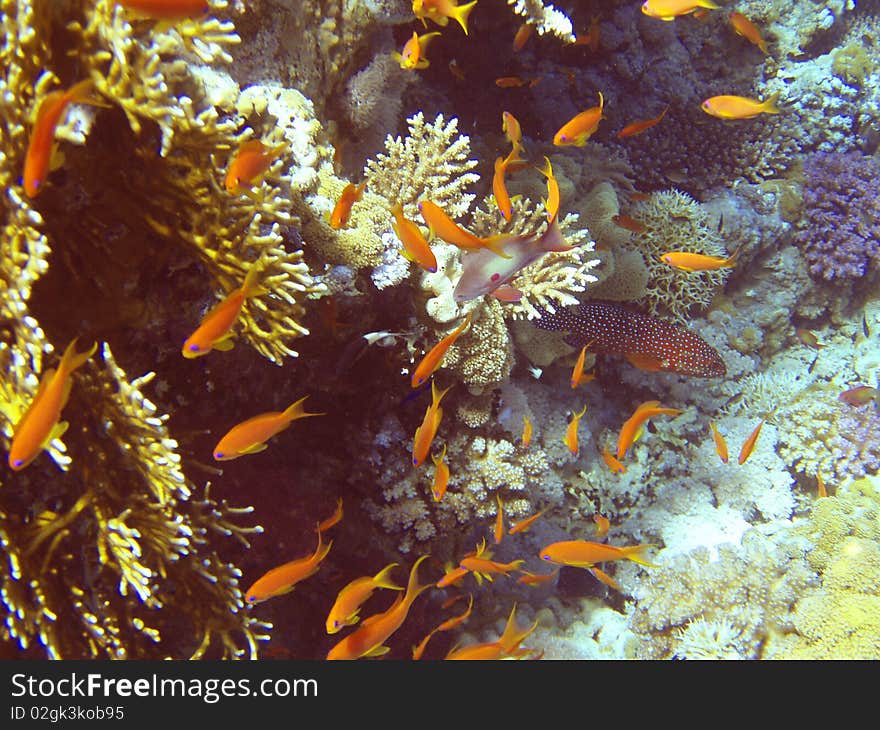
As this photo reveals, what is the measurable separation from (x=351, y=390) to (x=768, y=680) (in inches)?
129

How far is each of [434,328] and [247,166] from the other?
157 centimetres

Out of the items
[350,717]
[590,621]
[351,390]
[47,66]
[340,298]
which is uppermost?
[47,66]

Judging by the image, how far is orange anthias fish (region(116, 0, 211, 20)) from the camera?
193 centimetres

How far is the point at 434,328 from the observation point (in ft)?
11.8

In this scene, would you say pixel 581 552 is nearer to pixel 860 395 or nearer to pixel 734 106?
pixel 734 106

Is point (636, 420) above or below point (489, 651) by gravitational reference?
above

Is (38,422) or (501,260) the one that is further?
(501,260)

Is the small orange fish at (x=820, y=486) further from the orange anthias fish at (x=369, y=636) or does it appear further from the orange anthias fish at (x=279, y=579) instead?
the orange anthias fish at (x=279, y=579)

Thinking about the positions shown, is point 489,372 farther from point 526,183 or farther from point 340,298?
point 526,183

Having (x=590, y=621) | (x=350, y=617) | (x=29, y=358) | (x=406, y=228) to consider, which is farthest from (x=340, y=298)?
(x=590, y=621)

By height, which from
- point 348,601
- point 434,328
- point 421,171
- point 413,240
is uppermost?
point 421,171

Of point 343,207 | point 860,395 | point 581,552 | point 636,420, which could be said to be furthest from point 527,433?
point 860,395

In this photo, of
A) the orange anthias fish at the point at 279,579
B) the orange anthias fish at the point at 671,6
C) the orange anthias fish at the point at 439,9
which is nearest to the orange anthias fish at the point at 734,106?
the orange anthias fish at the point at 671,6

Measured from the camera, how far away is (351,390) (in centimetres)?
382
